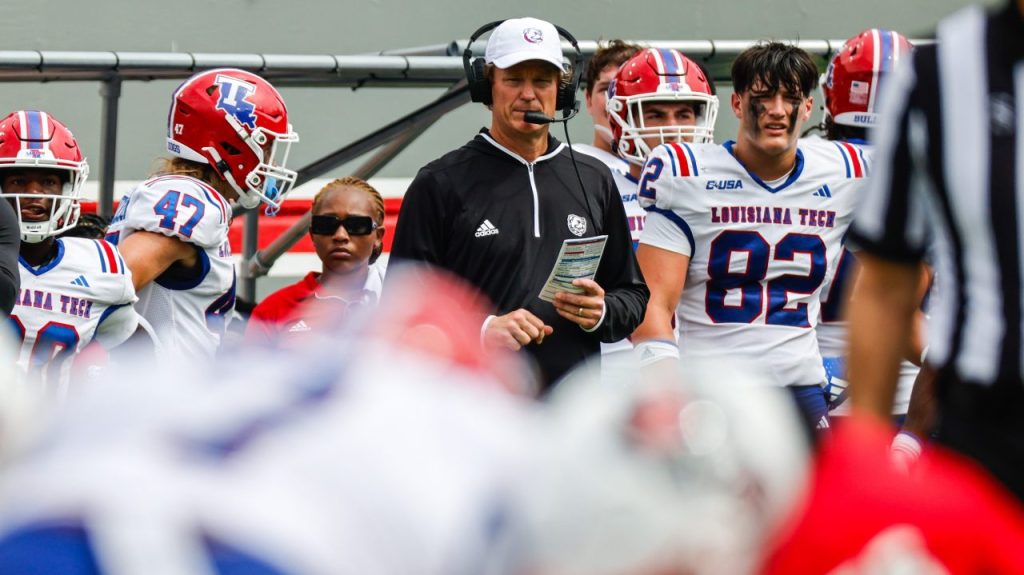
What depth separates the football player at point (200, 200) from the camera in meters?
4.45

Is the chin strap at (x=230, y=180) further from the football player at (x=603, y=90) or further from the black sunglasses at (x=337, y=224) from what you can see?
the football player at (x=603, y=90)

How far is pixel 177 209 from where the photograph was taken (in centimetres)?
441

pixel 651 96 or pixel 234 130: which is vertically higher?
pixel 651 96

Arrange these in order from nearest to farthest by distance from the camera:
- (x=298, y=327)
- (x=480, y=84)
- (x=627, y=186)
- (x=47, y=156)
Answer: (x=298, y=327), (x=480, y=84), (x=47, y=156), (x=627, y=186)

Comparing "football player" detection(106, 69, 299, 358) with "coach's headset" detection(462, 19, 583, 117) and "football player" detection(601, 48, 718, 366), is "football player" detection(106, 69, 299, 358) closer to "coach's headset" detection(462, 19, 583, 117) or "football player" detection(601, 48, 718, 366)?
"coach's headset" detection(462, 19, 583, 117)

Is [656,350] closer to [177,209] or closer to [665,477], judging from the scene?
[177,209]

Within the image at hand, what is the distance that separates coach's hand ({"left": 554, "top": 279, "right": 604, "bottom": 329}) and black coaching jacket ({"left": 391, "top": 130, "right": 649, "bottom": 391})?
68 mm

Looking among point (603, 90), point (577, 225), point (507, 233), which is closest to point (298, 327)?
point (507, 233)

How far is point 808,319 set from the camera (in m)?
4.60

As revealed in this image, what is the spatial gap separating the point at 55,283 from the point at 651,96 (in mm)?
2260

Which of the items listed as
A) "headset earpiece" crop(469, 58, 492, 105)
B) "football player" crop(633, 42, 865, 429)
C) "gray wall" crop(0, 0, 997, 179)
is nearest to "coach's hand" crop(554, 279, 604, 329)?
"football player" crop(633, 42, 865, 429)

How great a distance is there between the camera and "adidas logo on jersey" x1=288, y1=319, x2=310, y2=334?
1296 mm

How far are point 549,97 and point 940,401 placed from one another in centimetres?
236

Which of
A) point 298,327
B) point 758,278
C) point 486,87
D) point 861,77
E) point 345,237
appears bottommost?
point 345,237
